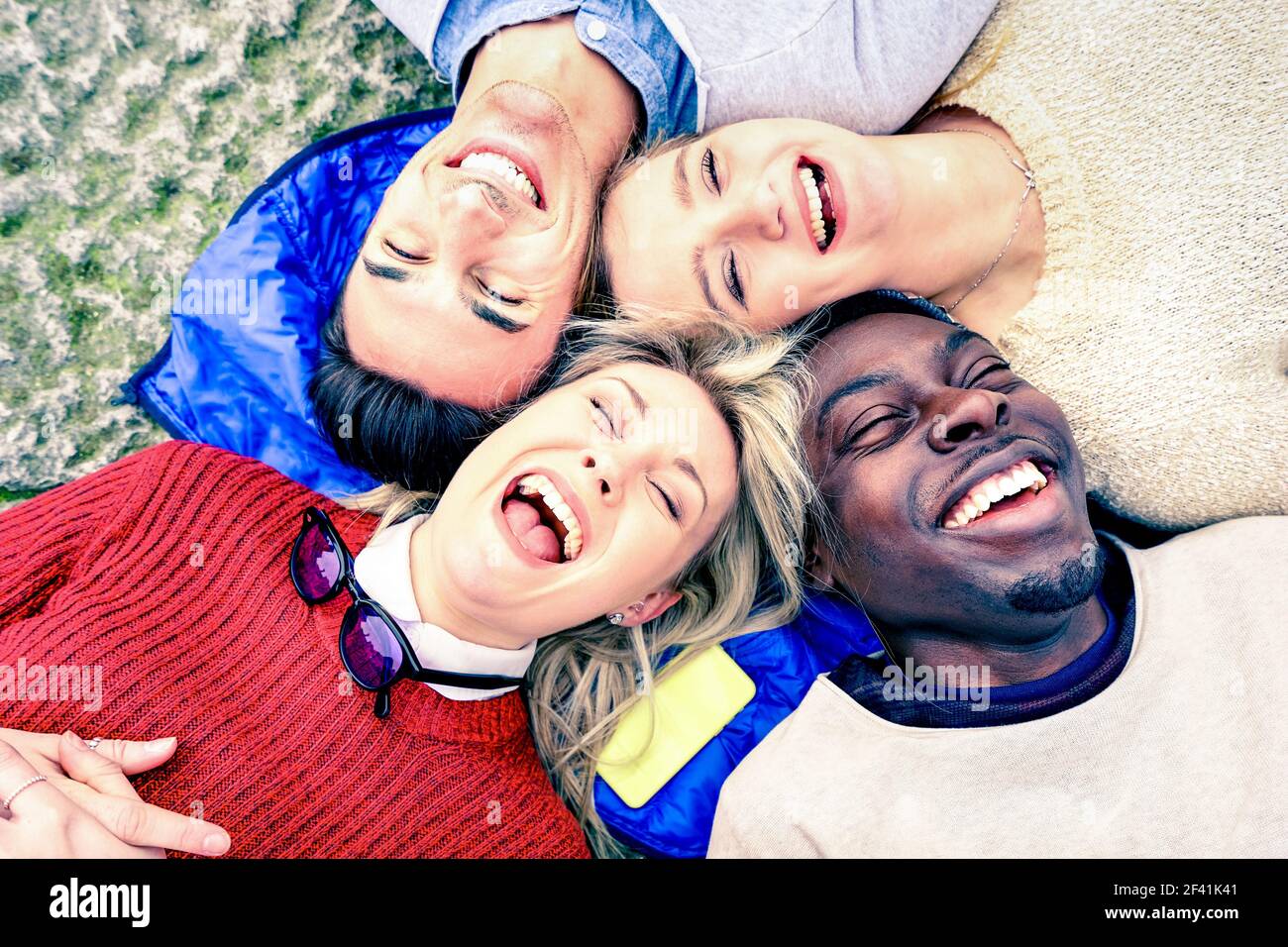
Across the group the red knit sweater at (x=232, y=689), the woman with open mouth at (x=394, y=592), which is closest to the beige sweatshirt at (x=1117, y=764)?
the woman with open mouth at (x=394, y=592)

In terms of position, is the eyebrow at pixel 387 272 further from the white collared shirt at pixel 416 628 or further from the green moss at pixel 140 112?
the green moss at pixel 140 112

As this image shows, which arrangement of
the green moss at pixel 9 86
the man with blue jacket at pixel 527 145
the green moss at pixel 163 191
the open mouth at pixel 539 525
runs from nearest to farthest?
the open mouth at pixel 539 525 → the man with blue jacket at pixel 527 145 → the green moss at pixel 9 86 → the green moss at pixel 163 191

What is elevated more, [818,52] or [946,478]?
[818,52]

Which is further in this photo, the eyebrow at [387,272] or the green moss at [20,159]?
the green moss at [20,159]

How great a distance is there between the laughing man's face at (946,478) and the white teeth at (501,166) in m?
0.93

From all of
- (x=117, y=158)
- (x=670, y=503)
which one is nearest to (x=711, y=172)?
(x=670, y=503)

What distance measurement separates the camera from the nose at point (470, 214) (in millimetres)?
2141

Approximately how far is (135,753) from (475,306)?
4.20 ft

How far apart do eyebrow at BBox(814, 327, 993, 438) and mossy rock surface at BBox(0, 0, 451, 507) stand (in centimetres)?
190

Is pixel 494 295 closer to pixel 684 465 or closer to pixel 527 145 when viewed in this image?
pixel 527 145

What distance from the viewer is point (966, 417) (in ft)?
6.63

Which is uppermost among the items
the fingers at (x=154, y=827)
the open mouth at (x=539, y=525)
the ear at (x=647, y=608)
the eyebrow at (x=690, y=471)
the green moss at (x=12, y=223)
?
the green moss at (x=12, y=223)

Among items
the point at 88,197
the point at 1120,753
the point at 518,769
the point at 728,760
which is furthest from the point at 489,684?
the point at 88,197

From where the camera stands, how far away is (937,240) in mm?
2330
